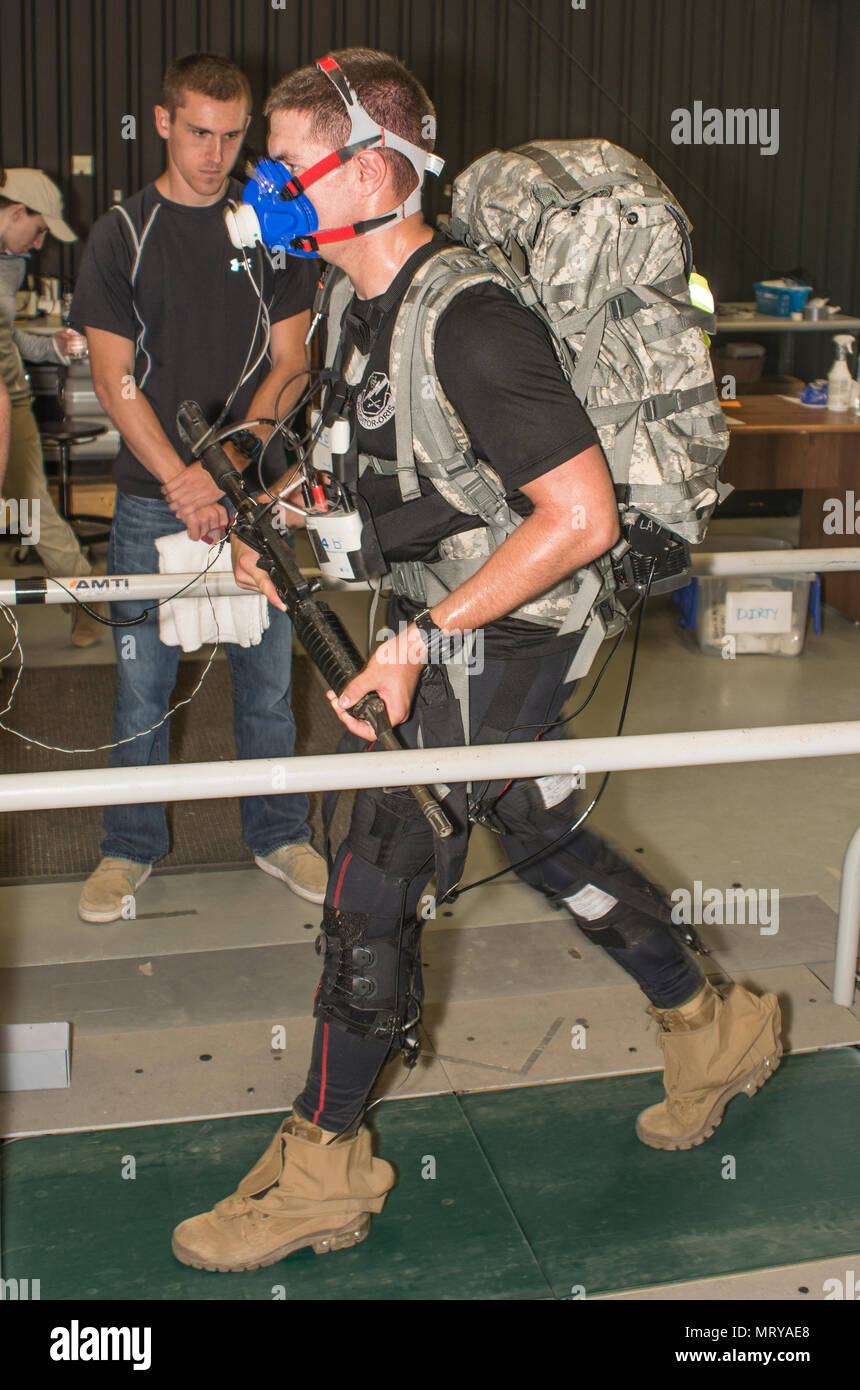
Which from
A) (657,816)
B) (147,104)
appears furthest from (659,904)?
(147,104)

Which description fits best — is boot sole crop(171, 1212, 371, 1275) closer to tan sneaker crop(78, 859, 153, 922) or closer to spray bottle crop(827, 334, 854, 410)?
tan sneaker crop(78, 859, 153, 922)

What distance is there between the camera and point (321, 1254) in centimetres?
196

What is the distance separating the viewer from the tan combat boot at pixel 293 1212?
1.92 meters

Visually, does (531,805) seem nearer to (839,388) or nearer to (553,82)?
(839,388)

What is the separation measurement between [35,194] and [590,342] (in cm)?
429

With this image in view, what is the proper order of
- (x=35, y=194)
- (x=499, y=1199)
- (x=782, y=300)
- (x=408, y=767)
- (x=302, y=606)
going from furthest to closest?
(x=782, y=300) < (x=35, y=194) < (x=499, y=1199) < (x=302, y=606) < (x=408, y=767)

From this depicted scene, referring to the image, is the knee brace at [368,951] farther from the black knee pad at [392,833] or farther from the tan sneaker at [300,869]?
the tan sneaker at [300,869]

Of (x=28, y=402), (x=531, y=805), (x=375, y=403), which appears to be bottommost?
(x=531, y=805)

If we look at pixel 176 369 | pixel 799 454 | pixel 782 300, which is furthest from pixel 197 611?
pixel 782 300

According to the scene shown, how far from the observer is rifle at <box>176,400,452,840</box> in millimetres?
1632

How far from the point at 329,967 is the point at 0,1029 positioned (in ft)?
2.57

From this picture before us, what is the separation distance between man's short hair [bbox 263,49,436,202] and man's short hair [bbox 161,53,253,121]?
3.98ft

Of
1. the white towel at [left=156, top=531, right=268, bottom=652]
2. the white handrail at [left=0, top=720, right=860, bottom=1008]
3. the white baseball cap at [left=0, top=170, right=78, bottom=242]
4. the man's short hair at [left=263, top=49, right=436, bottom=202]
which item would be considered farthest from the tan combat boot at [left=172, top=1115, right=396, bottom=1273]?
the white baseball cap at [left=0, top=170, right=78, bottom=242]

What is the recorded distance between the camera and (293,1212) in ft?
6.36
